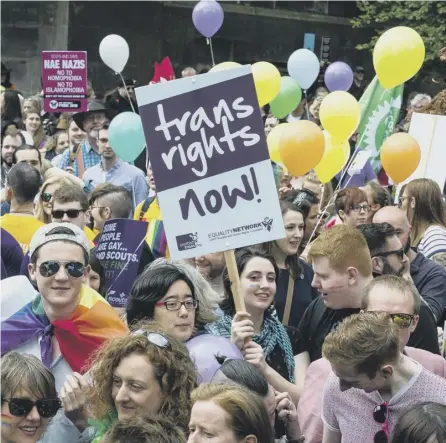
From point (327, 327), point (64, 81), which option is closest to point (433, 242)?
point (327, 327)

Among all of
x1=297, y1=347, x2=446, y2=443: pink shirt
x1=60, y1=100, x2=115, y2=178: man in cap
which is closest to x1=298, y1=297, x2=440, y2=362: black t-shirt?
x1=297, y1=347, x2=446, y2=443: pink shirt

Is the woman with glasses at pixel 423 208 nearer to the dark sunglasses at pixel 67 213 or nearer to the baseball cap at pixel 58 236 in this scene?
the dark sunglasses at pixel 67 213

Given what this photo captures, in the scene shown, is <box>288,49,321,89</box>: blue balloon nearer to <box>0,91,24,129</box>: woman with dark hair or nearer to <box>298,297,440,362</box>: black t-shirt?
<box>0,91,24,129</box>: woman with dark hair

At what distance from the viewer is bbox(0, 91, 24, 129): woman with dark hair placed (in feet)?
44.1

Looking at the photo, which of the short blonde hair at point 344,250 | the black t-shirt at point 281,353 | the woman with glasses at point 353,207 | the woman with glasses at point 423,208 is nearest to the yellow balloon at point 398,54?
the woman with glasses at point 353,207

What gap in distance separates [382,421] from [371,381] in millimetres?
177

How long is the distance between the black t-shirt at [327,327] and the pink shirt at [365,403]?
908 mm

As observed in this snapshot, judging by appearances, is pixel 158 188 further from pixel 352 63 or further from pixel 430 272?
pixel 352 63

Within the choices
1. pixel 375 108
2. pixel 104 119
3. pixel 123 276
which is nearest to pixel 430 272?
pixel 123 276

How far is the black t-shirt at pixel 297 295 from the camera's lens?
6.12 m

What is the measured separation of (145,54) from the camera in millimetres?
24062

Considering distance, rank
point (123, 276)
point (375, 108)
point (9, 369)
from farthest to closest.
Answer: point (375, 108), point (123, 276), point (9, 369)

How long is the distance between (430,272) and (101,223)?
2136mm

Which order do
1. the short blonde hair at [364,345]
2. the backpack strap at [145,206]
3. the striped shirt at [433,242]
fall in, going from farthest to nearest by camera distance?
the backpack strap at [145,206], the striped shirt at [433,242], the short blonde hair at [364,345]
